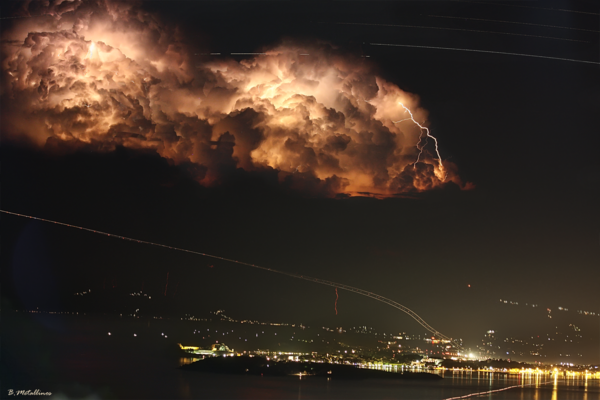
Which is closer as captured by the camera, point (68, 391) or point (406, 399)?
point (68, 391)

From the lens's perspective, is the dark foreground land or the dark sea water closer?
the dark sea water

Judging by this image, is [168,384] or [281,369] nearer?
[168,384]

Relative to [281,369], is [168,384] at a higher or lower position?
higher

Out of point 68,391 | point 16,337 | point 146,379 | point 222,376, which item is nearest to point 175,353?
point 16,337

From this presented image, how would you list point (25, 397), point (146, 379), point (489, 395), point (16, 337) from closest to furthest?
point (25, 397), point (489, 395), point (146, 379), point (16, 337)

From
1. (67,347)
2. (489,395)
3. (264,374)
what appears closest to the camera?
(489,395)

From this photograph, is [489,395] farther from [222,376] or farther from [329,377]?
[222,376]

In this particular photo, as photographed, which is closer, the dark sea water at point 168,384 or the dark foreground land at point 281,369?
the dark sea water at point 168,384
